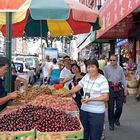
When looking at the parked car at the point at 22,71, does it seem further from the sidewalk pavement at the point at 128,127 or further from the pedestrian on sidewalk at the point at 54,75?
the sidewalk pavement at the point at 128,127

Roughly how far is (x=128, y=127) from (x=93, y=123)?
12.8 feet

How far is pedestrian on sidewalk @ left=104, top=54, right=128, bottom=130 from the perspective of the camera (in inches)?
383

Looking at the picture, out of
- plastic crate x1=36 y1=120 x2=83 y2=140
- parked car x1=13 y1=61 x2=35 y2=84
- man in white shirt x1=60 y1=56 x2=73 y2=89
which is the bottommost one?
parked car x1=13 y1=61 x2=35 y2=84

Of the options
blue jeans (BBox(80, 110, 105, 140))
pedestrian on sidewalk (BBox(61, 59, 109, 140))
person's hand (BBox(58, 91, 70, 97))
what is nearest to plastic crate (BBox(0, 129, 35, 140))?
pedestrian on sidewalk (BBox(61, 59, 109, 140))

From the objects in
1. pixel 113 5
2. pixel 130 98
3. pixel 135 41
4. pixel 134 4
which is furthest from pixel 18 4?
pixel 135 41

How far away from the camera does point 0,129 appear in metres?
4.93

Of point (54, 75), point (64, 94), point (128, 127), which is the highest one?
point (64, 94)

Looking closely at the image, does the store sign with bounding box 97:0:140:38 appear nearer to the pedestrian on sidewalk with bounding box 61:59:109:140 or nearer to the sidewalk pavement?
the sidewalk pavement

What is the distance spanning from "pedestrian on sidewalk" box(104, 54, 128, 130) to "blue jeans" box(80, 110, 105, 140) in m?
3.12

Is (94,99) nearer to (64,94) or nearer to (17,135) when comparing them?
(64,94)

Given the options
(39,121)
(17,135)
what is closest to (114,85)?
(39,121)

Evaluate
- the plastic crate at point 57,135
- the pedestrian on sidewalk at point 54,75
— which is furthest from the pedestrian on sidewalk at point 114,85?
the pedestrian on sidewalk at point 54,75

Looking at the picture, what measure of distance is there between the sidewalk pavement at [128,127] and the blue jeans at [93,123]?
2.34m

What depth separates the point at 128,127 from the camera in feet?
33.7
